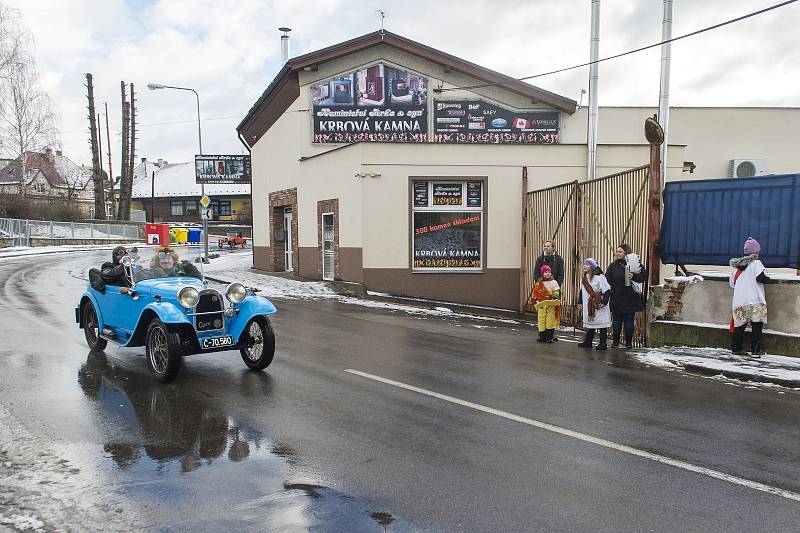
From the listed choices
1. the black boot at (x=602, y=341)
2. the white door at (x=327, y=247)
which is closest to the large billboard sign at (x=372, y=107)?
the white door at (x=327, y=247)

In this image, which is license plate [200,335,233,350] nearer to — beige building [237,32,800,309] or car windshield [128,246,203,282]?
car windshield [128,246,203,282]

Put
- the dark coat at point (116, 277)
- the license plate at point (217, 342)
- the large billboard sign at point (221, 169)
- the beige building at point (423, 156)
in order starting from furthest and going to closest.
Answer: the large billboard sign at point (221, 169)
the beige building at point (423, 156)
the dark coat at point (116, 277)
the license plate at point (217, 342)

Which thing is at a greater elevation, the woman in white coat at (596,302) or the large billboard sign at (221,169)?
the large billboard sign at (221,169)

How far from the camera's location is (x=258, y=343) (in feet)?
25.6

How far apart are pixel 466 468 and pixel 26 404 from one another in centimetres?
451

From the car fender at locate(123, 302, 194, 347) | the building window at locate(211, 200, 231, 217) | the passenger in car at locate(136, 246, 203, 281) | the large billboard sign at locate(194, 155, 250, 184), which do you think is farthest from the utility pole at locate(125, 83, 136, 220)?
the car fender at locate(123, 302, 194, 347)

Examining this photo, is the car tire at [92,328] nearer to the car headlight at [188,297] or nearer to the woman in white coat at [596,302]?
the car headlight at [188,297]

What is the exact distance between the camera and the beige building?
16922 mm

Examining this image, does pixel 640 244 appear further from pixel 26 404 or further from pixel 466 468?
pixel 26 404

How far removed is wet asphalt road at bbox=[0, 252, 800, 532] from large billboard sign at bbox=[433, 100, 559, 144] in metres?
13.5

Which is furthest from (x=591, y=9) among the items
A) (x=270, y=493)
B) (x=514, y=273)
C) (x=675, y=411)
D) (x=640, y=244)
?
(x=270, y=493)

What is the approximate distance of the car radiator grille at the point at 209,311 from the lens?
7441 mm

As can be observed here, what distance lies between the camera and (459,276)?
1720cm

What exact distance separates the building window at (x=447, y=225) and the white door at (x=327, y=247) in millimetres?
3240
